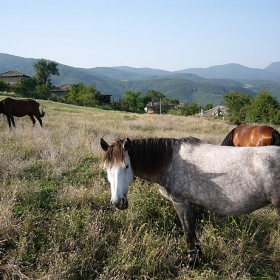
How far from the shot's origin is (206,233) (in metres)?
3.97

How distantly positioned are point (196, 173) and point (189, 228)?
82 cm

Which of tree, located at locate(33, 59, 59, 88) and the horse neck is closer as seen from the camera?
the horse neck

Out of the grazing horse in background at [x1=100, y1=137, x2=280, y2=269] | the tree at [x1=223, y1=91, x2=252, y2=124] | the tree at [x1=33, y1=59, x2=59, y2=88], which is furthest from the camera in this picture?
the tree at [x1=33, y1=59, x2=59, y2=88]

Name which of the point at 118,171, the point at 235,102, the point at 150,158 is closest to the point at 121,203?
the point at 118,171

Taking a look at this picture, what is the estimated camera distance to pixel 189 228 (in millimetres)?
3523

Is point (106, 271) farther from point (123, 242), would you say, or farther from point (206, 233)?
point (206, 233)

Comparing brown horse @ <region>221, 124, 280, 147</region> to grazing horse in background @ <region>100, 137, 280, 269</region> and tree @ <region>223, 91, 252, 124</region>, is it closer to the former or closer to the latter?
grazing horse in background @ <region>100, 137, 280, 269</region>

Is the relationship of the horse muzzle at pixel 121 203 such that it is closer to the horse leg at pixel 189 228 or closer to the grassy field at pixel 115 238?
the grassy field at pixel 115 238

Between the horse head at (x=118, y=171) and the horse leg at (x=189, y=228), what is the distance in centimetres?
90

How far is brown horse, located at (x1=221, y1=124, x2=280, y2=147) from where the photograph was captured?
7160 millimetres

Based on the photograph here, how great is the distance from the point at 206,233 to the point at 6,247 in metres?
2.94

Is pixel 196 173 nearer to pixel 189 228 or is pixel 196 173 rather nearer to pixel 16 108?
pixel 189 228

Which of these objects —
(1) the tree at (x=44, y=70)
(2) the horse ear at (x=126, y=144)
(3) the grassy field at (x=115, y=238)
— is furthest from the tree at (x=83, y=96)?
(2) the horse ear at (x=126, y=144)

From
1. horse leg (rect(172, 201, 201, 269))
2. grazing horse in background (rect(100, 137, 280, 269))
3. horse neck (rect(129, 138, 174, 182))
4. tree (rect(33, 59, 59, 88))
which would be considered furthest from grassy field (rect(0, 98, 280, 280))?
tree (rect(33, 59, 59, 88))
